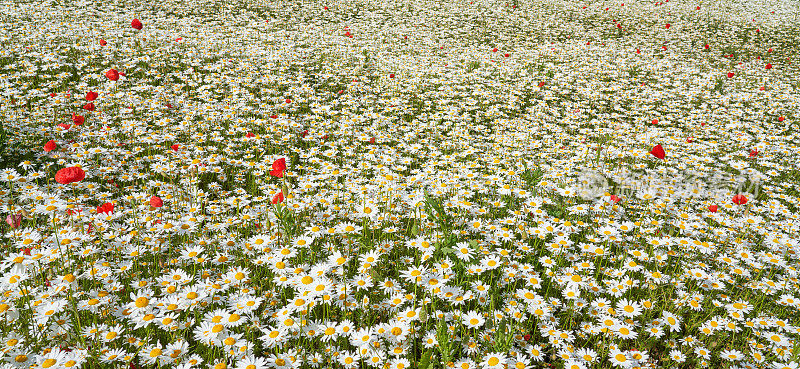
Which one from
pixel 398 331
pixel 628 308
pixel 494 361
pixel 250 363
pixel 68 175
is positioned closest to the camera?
pixel 250 363

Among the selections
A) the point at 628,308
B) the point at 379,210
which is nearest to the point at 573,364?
the point at 628,308

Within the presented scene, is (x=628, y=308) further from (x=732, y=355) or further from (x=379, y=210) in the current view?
(x=379, y=210)

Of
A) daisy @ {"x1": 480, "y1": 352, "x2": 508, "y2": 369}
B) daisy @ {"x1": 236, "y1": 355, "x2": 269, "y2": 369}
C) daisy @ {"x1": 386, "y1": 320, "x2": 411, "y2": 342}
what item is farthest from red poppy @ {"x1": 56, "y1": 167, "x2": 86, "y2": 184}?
daisy @ {"x1": 480, "y1": 352, "x2": 508, "y2": 369}

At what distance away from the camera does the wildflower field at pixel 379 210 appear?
279cm

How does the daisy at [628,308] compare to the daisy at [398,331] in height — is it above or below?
below

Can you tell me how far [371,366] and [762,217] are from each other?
5015mm

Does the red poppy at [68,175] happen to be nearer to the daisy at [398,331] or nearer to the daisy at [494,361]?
the daisy at [398,331]

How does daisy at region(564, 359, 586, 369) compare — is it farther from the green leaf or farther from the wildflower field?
the green leaf

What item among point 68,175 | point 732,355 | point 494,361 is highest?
point 68,175

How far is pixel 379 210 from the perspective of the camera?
14.3 feet

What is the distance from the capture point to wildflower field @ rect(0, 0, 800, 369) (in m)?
2.79

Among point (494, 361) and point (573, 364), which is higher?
point (494, 361)

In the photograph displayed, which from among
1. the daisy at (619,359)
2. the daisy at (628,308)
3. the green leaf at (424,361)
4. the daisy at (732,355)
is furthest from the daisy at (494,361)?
the daisy at (732,355)

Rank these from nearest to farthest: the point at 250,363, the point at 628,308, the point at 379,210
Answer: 1. the point at 250,363
2. the point at 628,308
3. the point at 379,210
